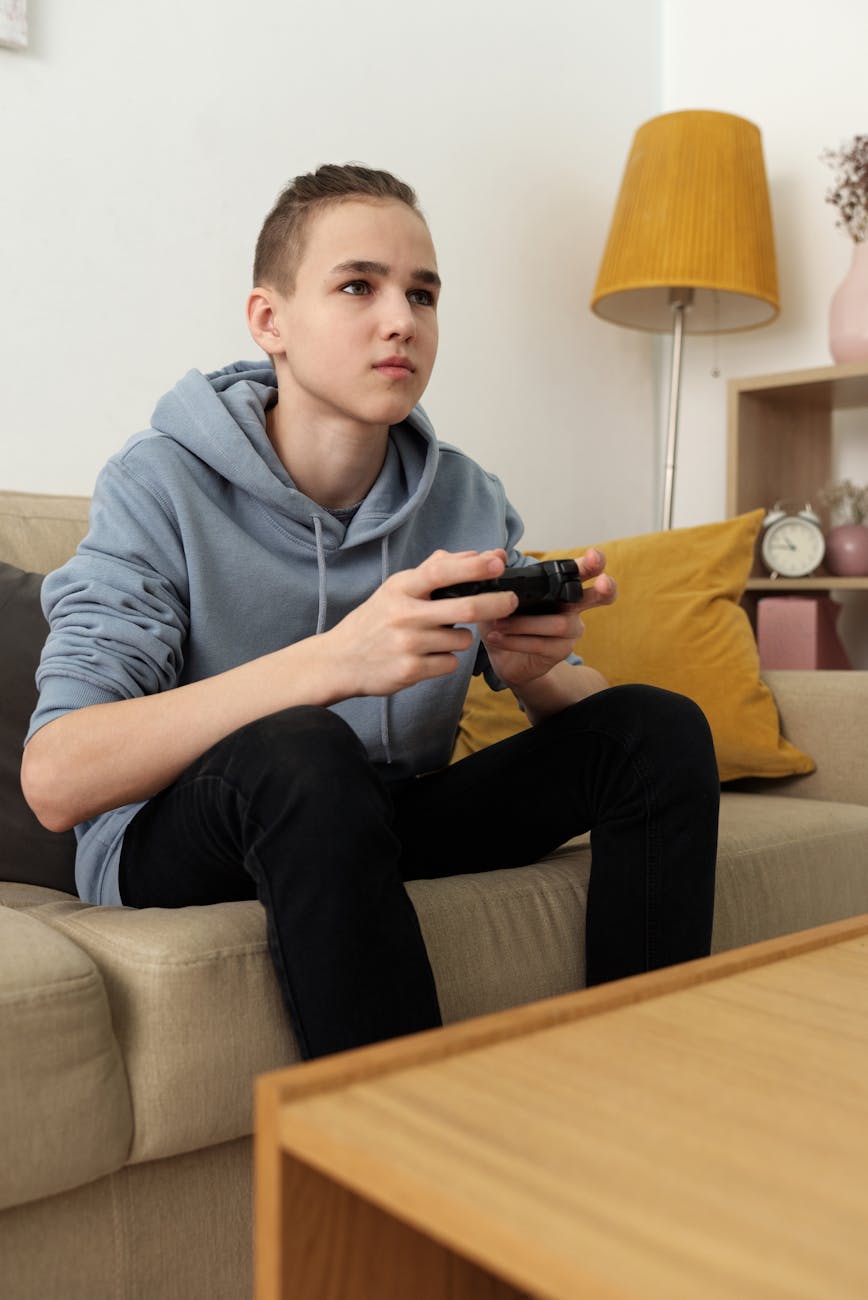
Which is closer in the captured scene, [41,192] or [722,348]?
[41,192]

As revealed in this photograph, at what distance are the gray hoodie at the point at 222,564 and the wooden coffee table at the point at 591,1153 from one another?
527 millimetres

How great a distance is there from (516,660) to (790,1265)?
2.61 ft

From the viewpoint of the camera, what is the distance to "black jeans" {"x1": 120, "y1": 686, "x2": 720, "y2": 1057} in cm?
92

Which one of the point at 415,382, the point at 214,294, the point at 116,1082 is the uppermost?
the point at 214,294

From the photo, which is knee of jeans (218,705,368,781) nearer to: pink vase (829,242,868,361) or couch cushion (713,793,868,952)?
couch cushion (713,793,868,952)

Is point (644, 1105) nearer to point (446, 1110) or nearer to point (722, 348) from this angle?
point (446, 1110)

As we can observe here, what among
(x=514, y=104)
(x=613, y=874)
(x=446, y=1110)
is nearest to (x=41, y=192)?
(x=514, y=104)

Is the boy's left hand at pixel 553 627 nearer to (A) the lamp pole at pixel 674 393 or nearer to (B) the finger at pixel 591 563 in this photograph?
(B) the finger at pixel 591 563

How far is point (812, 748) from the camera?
1821 mm

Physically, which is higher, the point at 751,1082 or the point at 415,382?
the point at 415,382

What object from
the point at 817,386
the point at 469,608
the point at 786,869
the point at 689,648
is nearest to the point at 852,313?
the point at 817,386

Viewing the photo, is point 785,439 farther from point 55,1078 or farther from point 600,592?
point 55,1078

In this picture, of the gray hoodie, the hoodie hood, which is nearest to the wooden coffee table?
the gray hoodie

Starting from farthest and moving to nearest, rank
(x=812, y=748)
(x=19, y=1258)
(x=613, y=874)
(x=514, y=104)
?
(x=514, y=104) < (x=812, y=748) < (x=613, y=874) < (x=19, y=1258)
